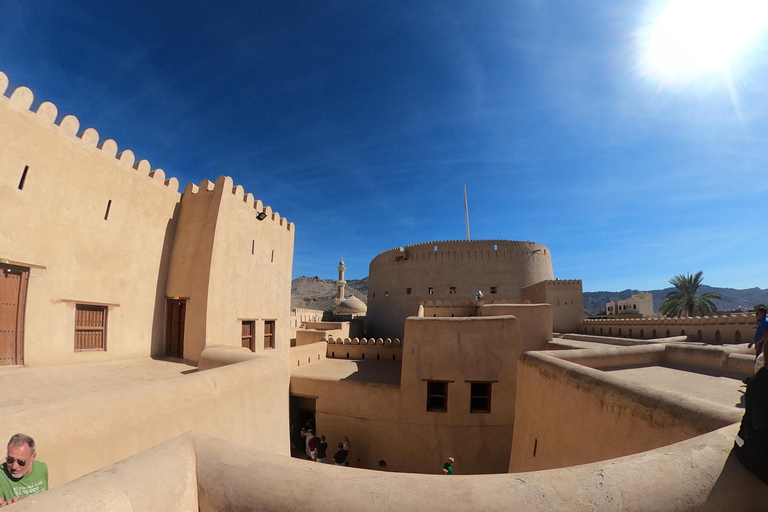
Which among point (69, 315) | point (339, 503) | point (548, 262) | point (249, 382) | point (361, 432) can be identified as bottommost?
point (361, 432)

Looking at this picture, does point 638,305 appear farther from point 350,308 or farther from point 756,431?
point 756,431

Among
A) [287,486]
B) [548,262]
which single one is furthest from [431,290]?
[287,486]

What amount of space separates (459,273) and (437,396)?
17.5 meters

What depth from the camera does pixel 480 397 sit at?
361 inches

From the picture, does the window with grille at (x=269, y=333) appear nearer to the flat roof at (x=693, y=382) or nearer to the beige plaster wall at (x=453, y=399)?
the beige plaster wall at (x=453, y=399)

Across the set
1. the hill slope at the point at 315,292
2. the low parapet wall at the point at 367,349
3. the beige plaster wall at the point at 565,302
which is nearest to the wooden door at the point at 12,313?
the low parapet wall at the point at 367,349

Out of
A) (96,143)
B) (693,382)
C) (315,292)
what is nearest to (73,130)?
(96,143)

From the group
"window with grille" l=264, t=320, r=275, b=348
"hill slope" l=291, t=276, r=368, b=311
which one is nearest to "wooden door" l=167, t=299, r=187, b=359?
"window with grille" l=264, t=320, r=275, b=348

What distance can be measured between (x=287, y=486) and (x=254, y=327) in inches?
320

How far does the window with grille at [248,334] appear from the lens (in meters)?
8.79

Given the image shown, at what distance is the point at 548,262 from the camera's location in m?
28.6

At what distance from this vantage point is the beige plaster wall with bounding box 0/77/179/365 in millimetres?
5371

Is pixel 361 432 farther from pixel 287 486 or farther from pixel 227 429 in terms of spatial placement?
pixel 287 486

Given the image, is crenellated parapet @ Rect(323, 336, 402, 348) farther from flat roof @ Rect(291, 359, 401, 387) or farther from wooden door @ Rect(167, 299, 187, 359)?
wooden door @ Rect(167, 299, 187, 359)
